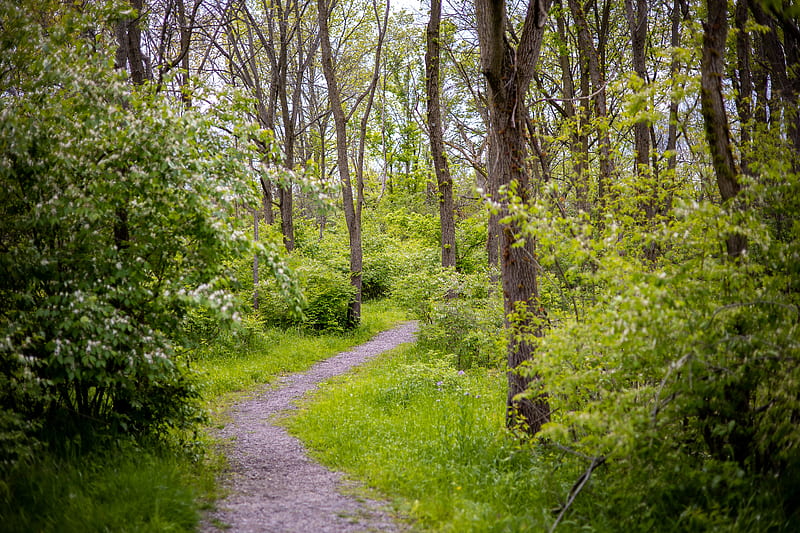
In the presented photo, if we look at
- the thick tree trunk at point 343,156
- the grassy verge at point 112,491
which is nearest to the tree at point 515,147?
the grassy verge at point 112,491

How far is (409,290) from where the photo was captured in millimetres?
12461

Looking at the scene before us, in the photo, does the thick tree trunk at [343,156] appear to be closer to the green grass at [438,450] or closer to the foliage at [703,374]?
the green grass at [438,450]

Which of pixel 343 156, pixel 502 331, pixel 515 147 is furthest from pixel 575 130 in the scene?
pixel 343 156

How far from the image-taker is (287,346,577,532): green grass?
163 inches

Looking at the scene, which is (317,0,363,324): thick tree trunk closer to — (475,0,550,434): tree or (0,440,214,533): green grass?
(475,0,550,434): tree

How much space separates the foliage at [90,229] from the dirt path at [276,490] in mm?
1364

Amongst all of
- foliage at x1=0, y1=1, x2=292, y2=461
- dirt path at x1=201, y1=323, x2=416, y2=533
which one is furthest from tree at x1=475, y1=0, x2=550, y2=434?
foliage at x1=0, y1=1, x2=292, y2=461

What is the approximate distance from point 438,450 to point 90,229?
13.8 ft

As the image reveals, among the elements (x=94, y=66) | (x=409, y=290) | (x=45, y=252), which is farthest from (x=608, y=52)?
(x=45, y=252)

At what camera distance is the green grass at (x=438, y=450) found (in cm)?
415

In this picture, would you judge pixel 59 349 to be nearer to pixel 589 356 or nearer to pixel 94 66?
pixel 94 66

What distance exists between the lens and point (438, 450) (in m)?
5.43

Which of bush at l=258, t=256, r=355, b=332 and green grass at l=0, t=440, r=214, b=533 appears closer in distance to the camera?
green grass at l=0, t=440, r=214, b=533

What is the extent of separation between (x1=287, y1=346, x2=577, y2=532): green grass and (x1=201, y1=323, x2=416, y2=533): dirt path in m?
0.28
